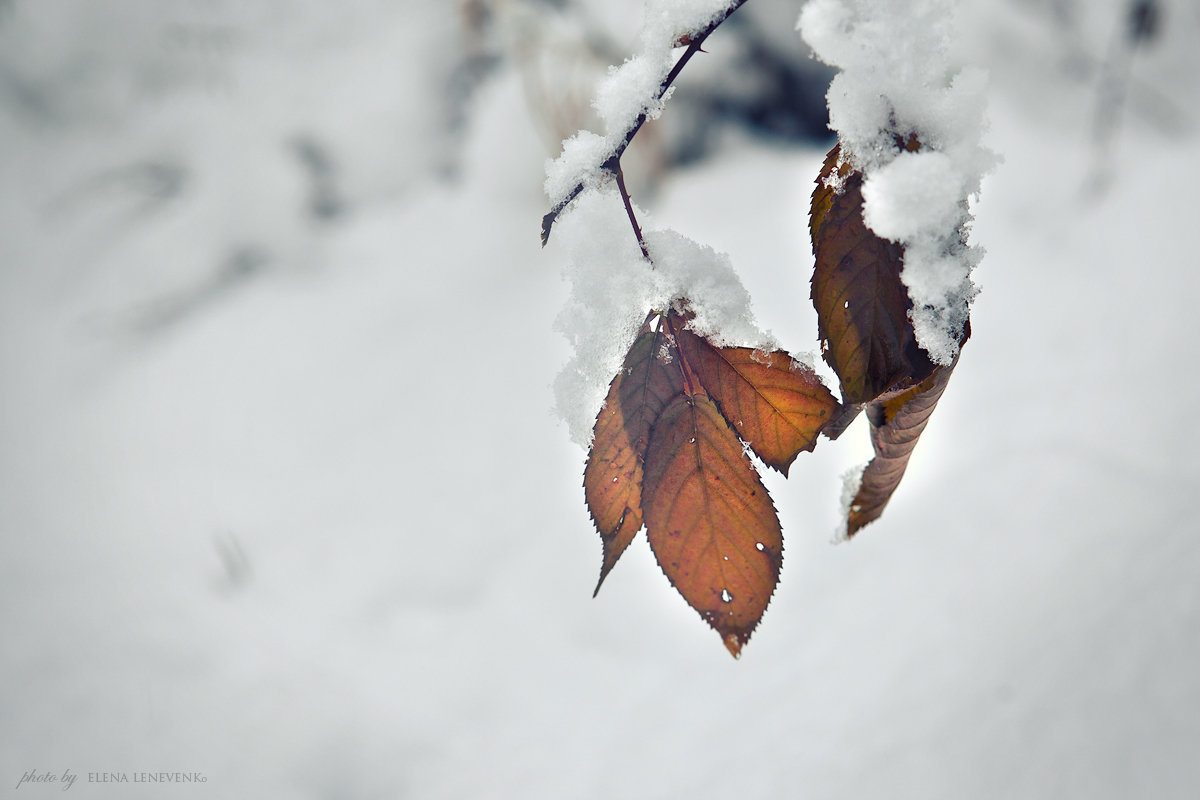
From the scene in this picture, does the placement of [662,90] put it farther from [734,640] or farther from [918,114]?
[734,640]

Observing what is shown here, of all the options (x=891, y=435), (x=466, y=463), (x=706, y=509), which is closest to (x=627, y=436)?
(x=706, y=509)

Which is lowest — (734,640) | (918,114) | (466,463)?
(734,640)

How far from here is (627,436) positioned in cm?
33

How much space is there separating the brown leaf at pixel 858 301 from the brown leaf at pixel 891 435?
0.13ft

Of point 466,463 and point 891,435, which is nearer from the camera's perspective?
point 891,435

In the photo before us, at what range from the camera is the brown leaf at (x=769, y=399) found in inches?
12.5

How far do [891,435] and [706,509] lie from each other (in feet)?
0.44

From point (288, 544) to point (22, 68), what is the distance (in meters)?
1.84

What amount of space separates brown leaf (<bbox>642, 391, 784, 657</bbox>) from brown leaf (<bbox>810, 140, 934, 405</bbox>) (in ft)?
0.23

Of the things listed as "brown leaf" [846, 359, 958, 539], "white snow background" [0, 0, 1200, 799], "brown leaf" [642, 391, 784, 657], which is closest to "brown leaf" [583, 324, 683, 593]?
"brown leaf" [642, 391, 784, 657]

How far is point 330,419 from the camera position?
196cm

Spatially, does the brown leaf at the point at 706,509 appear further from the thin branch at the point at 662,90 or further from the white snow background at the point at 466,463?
the white snow background at the point at 466,463

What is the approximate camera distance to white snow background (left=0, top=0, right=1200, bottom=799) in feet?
3.76

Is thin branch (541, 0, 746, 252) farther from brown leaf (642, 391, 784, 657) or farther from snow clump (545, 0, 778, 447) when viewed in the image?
brown leaf (642, 391, 784, 657)
